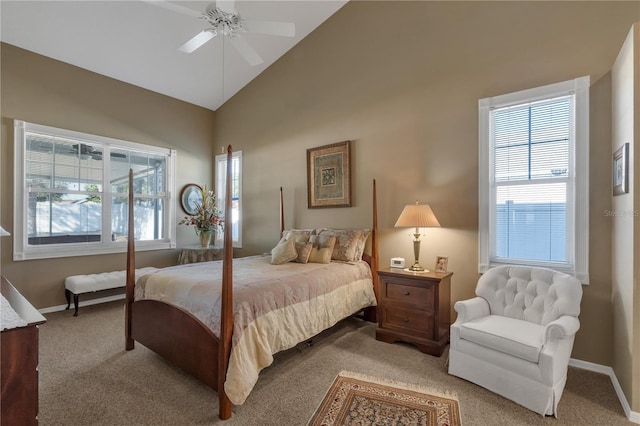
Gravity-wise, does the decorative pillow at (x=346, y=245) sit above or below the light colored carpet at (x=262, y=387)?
above

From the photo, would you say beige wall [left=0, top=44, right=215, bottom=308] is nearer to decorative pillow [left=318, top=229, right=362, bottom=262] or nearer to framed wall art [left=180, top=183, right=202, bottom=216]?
framed wall art [left=180, top=183, right=202, bottom=216]

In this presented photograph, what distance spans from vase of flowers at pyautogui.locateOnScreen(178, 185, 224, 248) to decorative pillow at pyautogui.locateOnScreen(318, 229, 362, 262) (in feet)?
8.02

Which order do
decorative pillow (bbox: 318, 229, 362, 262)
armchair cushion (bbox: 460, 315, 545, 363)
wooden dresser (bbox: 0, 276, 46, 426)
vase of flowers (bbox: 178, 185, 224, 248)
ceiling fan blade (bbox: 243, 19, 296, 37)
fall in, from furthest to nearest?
vase of flowers (bbox: 178, 185, 224, 248) < decorative pillow (bbox: 318, 229, 362, 262) < ceiling fan blade (bbox: 243, 19, 296, 37) < armchair cushion (bbox: 460, 315, 545, 363) < wooden dresser (bbox: 0, 276, 46, 426)

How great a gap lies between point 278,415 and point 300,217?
9.86 feet

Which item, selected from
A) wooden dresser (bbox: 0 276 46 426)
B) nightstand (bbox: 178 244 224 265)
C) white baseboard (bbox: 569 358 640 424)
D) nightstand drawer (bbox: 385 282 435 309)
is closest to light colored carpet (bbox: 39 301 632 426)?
white baseboard (bbox: 569 358 640 424)

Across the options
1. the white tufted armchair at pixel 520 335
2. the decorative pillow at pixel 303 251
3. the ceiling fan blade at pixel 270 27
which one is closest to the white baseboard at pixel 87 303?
the decorative pillow at pixel 303 251

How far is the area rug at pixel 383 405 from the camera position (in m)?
Answer: 1.96

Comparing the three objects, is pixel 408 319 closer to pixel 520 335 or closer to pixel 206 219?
pixel 520 335

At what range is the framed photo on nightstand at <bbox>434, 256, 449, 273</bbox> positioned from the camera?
3.26m

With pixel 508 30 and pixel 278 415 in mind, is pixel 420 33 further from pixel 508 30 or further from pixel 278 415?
pixel 278 415

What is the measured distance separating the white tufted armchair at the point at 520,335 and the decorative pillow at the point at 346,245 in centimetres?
138

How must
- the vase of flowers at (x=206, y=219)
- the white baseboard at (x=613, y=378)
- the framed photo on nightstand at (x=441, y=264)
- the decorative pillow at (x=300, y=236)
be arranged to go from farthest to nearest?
the vase of flowers at (x=206, y=219) < the decorative pillow at (x=300, y=236) < the framed photo on nightstand at (x=441, y=264) < the white baseboard at (x=613, y=378)

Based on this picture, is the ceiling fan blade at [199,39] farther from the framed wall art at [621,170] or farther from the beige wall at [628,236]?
the framed wall art at [621,170]

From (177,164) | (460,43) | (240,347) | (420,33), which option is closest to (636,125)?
(460,43)
